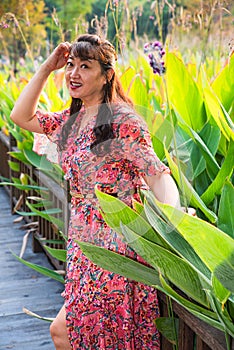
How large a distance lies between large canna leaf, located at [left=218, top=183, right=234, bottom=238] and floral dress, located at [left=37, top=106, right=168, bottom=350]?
1.20ft

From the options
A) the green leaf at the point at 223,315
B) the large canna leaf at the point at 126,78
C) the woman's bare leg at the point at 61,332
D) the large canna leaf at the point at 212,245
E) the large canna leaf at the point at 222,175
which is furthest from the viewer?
the large canna leaf at the point at 126,78

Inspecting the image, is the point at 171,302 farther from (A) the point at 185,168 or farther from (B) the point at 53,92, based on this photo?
(B) the point at 53,92

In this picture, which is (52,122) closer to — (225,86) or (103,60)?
(103,60)

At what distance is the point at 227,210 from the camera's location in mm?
1256

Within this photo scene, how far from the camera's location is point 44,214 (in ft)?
9.70

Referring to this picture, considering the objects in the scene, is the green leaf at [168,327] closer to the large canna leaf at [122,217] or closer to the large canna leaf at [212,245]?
the large canna leaf at [122,217]

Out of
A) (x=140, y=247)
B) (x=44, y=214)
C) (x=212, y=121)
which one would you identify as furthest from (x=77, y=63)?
(x=44, y=214)

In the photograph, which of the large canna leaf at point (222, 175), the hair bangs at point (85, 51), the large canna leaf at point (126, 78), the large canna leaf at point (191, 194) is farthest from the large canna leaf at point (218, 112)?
the large canna leaf at point (126, 78)

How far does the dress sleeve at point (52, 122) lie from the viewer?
6.38ft

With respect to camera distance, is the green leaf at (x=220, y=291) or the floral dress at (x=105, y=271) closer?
the green leaf at (x=220, y=291)

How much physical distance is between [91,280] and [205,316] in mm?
488

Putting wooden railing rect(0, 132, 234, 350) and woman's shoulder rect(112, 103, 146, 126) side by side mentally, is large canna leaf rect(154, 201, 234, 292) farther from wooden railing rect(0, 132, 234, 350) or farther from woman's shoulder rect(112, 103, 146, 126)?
woman's shoulder rect(112, 103, 146, 126)

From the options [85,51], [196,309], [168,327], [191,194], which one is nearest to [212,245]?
[196,309]

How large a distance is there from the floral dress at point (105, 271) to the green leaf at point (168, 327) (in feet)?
0.16
